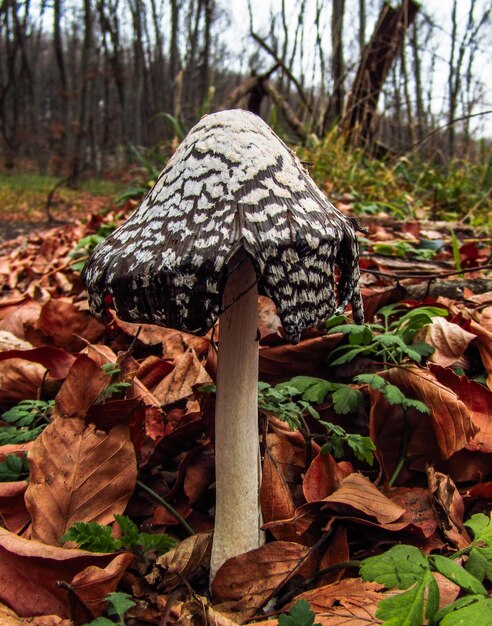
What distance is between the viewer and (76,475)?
1.64 meters

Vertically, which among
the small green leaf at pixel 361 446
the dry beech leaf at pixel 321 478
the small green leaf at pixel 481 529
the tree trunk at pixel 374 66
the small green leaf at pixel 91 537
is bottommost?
the small green leaf at pixel 91 537

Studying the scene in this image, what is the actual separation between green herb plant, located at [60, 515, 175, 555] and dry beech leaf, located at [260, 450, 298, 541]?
0.31 m

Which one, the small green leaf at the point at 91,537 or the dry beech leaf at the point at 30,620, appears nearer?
→ the dry beech leaf at the point at 30,620

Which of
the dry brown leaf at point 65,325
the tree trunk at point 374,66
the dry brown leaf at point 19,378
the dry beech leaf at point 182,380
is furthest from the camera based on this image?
the tree trunk at point 374,66

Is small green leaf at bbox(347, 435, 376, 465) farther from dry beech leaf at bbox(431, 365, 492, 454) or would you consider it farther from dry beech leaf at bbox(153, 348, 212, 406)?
dry beech leaf at bbox(153, 348, 212, 406)

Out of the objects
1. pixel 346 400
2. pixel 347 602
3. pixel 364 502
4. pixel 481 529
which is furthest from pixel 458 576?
pixel 346 400

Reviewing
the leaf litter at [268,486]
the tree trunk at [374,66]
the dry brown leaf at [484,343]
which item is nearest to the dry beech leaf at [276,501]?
the leaf litter at [268,486]

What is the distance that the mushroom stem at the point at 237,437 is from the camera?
144 centimetres

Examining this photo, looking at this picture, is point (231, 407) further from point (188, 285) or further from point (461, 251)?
point (461, 251)

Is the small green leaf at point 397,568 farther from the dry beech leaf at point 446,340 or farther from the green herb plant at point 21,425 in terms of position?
the green herb plant at point 21,425

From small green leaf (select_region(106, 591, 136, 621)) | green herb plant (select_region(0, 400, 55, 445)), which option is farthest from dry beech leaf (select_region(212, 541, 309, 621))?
green herb plant (select_region(0, 400, 55, 445))

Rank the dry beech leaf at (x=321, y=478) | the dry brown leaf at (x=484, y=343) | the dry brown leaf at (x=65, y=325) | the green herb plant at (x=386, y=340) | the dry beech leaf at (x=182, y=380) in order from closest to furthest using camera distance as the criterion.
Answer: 1. the dry beech leaf at (x=321, y=478)
2. the green herb plant at (x=386, y=340)
3. the dry brown leaf at (x=484, y=343)
4. the dry beech leaf at (x=182, y=380)
5. the dry brown leaf at (x=65, y=325)

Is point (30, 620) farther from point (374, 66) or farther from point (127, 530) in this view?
point (374, 66)

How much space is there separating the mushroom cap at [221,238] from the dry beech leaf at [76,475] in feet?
1.75
